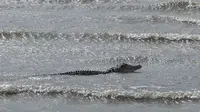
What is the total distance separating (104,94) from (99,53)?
3426 mm

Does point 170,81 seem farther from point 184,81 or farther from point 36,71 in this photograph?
point 36,71

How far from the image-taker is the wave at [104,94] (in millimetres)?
9969

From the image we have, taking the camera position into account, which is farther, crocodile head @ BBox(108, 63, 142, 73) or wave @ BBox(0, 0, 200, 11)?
wave @ BBox(0, 0, 200, 11)

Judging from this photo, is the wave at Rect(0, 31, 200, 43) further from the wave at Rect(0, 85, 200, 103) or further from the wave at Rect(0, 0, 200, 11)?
the wave at Rect(0, 85, 200, 103)

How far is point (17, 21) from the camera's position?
17406mm

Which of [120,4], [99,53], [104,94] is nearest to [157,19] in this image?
[120,4]

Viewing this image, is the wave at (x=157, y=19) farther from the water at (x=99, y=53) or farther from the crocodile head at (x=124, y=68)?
the crocodile head at (x=124, y=68)

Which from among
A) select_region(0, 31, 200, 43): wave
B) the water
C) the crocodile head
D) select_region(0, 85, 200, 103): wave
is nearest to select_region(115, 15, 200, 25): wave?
the water

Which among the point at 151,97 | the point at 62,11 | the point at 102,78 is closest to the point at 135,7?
the point at 62,11

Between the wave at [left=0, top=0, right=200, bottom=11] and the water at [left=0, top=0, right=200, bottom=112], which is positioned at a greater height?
the wave at [left=0, top=0, right=200, bottom=11]

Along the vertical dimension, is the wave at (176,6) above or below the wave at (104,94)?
above

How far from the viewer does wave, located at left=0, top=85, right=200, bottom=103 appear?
32.7ft

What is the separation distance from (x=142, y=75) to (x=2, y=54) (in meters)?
4.02

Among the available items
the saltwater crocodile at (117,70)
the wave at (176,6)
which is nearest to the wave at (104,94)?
the saltwater crocodile at (117,70)
